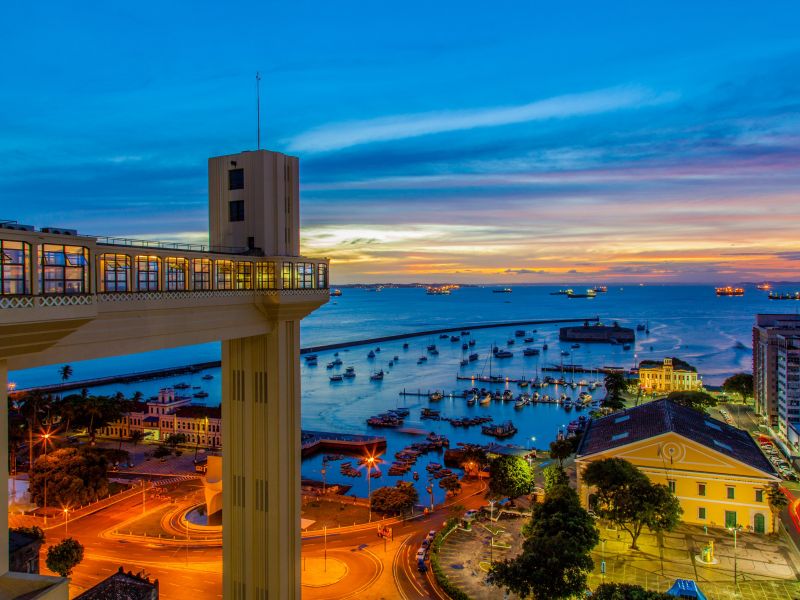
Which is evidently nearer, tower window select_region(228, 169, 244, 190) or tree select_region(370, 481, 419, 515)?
tower window select_region(228, 169, 244, 190)

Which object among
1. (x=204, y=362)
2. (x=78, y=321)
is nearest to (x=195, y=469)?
(x=78, y=321)

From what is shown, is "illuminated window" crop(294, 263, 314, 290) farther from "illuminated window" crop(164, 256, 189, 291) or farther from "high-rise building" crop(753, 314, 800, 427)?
"high-rise building" crop(753, 314, 800, 427)

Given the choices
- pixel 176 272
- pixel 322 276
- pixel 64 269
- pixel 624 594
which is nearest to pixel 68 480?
pixel 322 276

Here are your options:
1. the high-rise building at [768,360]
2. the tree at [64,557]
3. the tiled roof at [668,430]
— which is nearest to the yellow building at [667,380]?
the high-rise building at [768,360]

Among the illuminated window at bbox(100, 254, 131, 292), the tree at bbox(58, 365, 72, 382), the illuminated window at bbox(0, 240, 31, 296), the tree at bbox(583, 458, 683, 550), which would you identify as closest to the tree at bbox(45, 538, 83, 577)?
the illuminated window at bbox(100, 254, 131, 292)

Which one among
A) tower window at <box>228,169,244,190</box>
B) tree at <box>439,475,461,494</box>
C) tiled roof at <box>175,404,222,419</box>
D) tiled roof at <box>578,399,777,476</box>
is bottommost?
tree at <box>439,475,461,494</box>

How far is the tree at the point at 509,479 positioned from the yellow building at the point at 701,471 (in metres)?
3.77

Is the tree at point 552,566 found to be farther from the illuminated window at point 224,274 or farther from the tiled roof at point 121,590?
the illuminated window at point 224,274

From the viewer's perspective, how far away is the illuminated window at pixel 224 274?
1684cm

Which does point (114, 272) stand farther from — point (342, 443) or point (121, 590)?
point (342, 443)

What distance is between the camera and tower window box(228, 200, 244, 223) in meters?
19.7

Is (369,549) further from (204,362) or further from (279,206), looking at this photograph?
(204,362)

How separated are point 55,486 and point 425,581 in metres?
26.4

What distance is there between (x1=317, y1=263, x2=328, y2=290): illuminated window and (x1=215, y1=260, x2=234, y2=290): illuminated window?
4041mm
